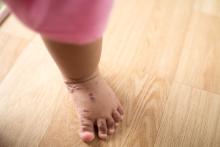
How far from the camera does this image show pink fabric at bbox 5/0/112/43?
30 centimetres

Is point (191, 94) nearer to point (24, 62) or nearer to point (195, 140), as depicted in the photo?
point (195, 140)

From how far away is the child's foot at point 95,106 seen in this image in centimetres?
59

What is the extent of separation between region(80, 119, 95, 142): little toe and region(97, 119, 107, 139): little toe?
2 centimetres

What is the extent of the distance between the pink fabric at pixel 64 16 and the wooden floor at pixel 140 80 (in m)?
0.32

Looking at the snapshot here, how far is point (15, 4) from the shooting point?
1.01ft

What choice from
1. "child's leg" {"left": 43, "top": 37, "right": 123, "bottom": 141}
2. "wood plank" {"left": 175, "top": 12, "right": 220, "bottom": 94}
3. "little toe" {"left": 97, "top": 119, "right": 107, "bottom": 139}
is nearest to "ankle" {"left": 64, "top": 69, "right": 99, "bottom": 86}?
"child's leg" {"left": 43, "top": 37, "right": 123, "bottom": 141}

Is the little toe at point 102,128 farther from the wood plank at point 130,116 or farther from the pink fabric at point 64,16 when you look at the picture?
the pink fabric at point 64,16

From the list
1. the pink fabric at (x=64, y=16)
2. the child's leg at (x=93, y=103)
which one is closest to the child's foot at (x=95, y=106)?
the child's leg at (x=93, y=103)

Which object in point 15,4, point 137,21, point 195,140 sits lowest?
point 195,140

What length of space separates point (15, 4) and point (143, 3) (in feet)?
1.87

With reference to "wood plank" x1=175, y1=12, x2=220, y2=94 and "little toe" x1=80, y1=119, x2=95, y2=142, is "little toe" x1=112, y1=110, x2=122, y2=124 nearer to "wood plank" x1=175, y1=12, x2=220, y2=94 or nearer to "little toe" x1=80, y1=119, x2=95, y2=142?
"little toe" x1=80, y1=119, x2=95, y2=142

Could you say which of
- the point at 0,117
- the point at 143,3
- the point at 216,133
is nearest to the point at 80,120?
the point at 0,117

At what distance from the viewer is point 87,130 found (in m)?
0.57

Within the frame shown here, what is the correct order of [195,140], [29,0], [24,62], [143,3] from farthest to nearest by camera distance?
[143,3] < [24,62] < [195,140] < [29,0]
